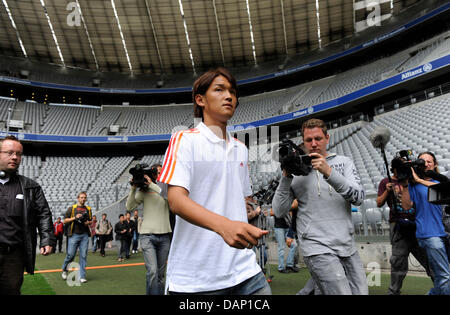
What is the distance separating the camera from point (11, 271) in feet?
9.61

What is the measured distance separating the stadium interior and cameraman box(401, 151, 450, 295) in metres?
14.6

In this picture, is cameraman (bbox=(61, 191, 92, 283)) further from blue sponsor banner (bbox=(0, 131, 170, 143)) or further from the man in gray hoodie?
blue sponsor banner (bbox=(0, 131, 170, 143))

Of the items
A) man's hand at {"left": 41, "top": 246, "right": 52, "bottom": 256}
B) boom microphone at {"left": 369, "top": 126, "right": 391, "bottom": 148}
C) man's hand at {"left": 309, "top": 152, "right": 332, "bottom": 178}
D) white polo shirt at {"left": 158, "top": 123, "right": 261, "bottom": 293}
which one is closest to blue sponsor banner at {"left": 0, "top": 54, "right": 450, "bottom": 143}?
boom microphone at {"left": 369, "top": 126, "right": 391, "bottom": 148}

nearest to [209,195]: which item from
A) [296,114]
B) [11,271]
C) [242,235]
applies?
[242,235]

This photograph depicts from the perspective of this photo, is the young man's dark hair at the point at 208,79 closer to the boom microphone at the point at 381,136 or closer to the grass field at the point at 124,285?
the boom microphone at the point at 381,136

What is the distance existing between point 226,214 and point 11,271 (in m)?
2.73

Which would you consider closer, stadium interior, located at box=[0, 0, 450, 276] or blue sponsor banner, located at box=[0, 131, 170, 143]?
stadium interior, located at box=[0, 0, 450, 276]

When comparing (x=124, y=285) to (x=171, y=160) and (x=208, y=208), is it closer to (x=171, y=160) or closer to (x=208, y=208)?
(x=208, y=208)

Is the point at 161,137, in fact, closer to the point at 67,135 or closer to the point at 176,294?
the point at 67,135

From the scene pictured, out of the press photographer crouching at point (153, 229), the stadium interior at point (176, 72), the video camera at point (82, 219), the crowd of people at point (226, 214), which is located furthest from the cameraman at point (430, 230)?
the stadium interior at point (176, 72)

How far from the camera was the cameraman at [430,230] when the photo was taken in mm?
3088

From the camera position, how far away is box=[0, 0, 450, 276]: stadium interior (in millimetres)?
22188

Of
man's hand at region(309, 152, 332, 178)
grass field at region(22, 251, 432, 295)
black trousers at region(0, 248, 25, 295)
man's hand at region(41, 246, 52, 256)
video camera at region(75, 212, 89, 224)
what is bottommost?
grass field at region(22, 251, 432, 295)

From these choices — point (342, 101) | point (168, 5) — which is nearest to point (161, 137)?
point (168, 5)
